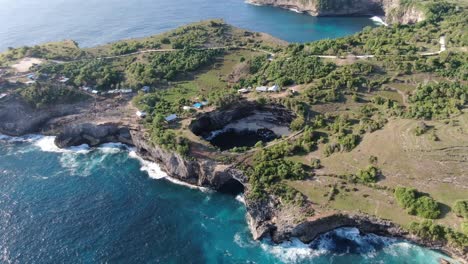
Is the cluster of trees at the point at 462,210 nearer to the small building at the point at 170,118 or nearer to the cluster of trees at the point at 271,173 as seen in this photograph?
the cluster of trees at the point at 271,173

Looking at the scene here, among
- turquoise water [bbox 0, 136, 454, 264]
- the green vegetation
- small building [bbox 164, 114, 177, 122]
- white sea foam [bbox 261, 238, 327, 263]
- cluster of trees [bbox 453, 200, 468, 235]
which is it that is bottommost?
white sea foam [bbox 261, 238, 327, 263]

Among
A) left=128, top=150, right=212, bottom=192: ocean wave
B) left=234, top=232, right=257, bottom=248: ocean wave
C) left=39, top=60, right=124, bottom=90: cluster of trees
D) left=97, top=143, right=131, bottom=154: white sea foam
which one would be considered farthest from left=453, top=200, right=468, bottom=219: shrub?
left=39, top=60, right=124, bottom=90: cluster of trees

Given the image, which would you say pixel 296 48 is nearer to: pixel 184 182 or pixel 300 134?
pixel 300 134

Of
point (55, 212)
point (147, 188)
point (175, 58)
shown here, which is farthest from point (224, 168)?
point (175, 58)

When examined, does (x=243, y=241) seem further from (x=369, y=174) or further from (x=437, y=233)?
(x=437, y=233)

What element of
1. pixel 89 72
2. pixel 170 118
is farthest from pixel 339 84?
pixel 89 72

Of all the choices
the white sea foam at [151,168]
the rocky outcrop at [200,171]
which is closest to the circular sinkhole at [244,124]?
the rocky outcrop at [200,171]

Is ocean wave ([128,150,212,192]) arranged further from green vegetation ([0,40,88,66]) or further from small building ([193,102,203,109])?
green vegetation ([0,40,88,66])
